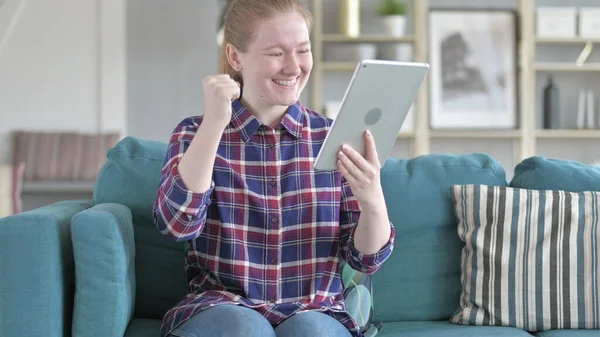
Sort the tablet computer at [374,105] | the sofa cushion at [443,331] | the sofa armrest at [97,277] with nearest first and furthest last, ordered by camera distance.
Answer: the tablet computer at [374,105] → the sofa armrest at [97,277] → the sofa cushion at [443,331]

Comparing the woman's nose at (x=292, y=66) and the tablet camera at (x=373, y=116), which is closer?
the tablet camera at (x=373, y=116)

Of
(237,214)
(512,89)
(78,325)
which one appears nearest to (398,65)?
(237,214)

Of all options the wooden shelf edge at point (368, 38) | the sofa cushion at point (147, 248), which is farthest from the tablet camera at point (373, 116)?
the wooden shelf edge at point (368, 38)

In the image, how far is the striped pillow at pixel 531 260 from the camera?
1.92m

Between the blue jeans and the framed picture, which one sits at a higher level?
the framed picture

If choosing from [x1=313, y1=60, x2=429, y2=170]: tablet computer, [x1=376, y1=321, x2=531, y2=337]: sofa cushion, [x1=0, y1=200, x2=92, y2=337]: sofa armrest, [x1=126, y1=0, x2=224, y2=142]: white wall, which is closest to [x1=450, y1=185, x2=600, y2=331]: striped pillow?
[x1=376, y1=321, x2=531, y2=337]: sofa cushion

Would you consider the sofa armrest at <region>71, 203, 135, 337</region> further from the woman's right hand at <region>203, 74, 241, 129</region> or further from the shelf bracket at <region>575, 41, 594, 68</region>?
the shelf bracket at <region>575, 41, 594, 68</region>

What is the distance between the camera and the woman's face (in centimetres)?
163

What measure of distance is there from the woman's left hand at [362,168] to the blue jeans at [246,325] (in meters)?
0.26

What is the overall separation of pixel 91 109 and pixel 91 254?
15.8ft

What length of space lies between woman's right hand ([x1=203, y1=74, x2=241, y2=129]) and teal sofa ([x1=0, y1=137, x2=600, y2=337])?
0.31 m

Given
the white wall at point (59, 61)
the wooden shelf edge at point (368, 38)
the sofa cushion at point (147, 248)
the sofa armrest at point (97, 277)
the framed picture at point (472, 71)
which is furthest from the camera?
the white wall at point (59, 61)

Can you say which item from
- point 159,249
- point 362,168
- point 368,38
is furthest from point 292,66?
point 368,38

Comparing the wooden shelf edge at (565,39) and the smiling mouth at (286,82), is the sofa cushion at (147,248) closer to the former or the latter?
the smiling mouth at (286,82)
